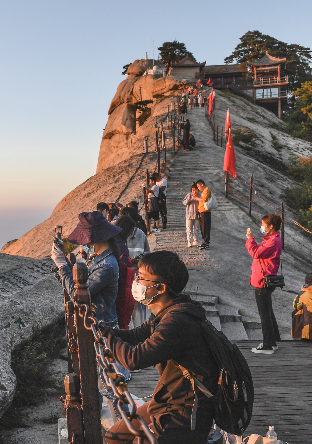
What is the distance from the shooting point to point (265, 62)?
48.6 meters

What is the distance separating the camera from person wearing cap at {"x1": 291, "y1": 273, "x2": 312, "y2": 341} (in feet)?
22.4

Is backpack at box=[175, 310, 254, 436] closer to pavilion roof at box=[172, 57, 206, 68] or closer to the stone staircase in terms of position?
the stone staircase

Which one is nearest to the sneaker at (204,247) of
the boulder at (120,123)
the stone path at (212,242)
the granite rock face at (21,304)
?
the stone path at (212,242)

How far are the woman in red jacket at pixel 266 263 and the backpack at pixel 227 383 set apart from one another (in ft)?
11.4

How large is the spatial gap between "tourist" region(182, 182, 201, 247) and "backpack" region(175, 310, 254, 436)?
8826 mm

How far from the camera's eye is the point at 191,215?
38.7ft

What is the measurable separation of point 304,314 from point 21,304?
3658mm

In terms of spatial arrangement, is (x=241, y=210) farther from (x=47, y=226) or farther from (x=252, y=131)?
(x=252, y=131)

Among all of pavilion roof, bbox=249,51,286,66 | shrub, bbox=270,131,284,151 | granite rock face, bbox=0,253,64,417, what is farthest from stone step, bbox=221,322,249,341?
pavilion roof, bbox=249,51,286,66

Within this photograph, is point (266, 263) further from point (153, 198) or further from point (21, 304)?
point (153, 198)

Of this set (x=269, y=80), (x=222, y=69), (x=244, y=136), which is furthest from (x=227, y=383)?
(x=222, y=69)

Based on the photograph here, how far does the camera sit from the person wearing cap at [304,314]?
6.82m

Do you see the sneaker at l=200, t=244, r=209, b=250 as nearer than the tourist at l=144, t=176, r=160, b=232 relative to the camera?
Yes

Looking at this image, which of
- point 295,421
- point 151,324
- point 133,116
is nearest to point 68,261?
point 151,324
